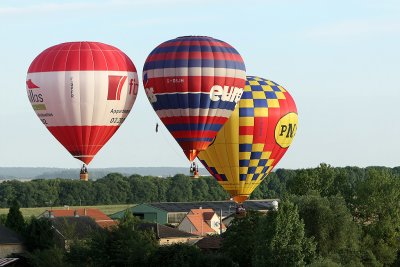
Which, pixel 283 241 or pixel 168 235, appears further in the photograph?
pixel 168 235

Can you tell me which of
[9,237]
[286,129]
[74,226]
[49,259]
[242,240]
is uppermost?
[286,129]

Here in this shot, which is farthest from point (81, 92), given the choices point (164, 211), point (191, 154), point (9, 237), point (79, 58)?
point (164, 211)

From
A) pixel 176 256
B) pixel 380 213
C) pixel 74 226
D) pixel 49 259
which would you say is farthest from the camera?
pixel 74 226

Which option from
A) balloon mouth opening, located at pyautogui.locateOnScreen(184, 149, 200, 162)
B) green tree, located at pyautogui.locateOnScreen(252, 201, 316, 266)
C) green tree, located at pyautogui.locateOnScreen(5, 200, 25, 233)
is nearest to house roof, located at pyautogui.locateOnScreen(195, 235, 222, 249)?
green tree, located at pyautogui.locateOnScreen(5, 200, 25, 233)

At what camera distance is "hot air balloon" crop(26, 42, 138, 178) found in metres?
62.7

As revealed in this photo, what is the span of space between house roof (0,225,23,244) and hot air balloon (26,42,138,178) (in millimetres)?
23509

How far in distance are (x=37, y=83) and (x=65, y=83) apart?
6.70 ft

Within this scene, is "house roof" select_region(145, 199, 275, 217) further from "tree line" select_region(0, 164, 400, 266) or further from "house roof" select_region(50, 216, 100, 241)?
"tree line" select_region(0, 164, 400, 266)

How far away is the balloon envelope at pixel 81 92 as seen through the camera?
62656mm

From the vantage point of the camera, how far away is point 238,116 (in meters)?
70.4

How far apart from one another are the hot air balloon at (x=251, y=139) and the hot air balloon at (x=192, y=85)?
5.54 m

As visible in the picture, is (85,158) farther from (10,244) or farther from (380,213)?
(380,213)

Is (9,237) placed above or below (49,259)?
above

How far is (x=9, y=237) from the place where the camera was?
3401 inches
